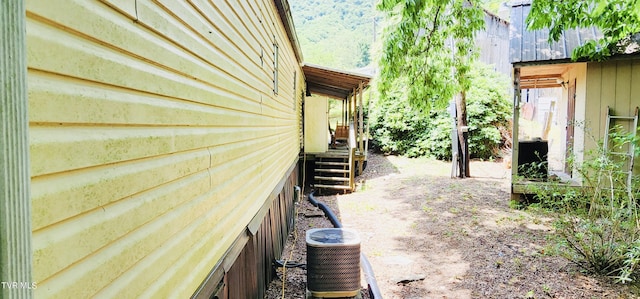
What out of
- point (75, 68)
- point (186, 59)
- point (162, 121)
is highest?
point (186, 59)

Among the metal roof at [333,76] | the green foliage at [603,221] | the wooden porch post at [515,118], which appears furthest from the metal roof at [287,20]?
the wooden porch post at [515,118]

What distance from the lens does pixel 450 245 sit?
634 centimetres

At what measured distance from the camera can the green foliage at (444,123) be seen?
16422 millimetres

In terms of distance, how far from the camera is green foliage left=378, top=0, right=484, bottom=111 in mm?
8695

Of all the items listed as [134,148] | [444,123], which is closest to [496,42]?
[444,123]

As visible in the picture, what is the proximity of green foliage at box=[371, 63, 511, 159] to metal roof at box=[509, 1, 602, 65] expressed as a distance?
6.94 metres

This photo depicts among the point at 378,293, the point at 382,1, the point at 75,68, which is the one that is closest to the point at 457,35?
the point at 382,1

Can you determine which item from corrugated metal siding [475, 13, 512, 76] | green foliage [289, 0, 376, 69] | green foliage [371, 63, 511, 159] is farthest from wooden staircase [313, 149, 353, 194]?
green foliage [289, 0, 376, 69]

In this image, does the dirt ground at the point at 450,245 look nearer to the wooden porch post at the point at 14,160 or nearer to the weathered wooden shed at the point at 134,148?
the weathered wooden shed at the point at 134,148

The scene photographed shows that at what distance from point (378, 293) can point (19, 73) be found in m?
4.21

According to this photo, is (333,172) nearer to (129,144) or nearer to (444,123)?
(444,123)

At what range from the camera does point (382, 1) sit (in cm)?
713

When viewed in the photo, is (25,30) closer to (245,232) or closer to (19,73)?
(19,73)

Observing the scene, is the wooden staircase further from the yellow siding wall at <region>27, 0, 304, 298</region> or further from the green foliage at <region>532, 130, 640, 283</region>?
the yellow siding wall at <region>27, 0, 304, 298</region>
